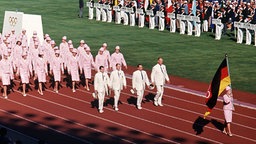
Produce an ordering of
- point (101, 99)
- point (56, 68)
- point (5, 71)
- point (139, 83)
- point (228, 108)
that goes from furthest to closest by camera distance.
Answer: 1. point (56, 68)
2. point (5, 71)
3. point (139, 83)
4. point (101, 99)
5. point (228, 108)

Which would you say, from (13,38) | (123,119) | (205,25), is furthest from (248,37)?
(123,119)

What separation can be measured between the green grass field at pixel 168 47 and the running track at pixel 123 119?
3579 mm

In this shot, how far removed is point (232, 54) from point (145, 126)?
1378 centimetres

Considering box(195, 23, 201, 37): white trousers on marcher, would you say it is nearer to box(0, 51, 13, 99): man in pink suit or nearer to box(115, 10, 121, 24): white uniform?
box(115, 10, 121, 24): white uniform

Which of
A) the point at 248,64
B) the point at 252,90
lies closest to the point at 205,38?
the point at 248,64

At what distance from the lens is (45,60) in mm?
27250

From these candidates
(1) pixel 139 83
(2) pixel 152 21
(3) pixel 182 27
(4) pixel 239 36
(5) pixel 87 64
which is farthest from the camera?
(2) pixel 152 21

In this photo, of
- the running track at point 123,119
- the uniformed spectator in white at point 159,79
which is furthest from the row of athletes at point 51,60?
the uniformed spectator in white at point 159,79

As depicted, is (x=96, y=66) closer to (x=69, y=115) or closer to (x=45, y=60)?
(x=45, y=60)

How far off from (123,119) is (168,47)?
14.6m

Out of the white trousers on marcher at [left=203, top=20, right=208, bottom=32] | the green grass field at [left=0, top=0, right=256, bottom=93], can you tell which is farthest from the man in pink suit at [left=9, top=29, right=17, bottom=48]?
the white trousers on marcher at [left=203, top=20, right=208, bottom=32]

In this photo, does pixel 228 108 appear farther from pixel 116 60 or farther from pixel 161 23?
pixel 161 23

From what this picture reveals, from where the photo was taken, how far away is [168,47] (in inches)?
1430

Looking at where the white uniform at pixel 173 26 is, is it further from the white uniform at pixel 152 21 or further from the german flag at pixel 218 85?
the german flag at pixel 218 85
